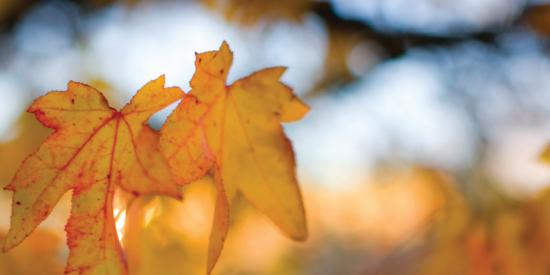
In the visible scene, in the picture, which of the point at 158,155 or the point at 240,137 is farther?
the point at 240,137

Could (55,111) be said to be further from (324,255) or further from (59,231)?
(324,255)

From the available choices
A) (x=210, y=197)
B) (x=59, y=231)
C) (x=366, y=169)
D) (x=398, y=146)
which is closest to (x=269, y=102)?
(x=59, y=231)
